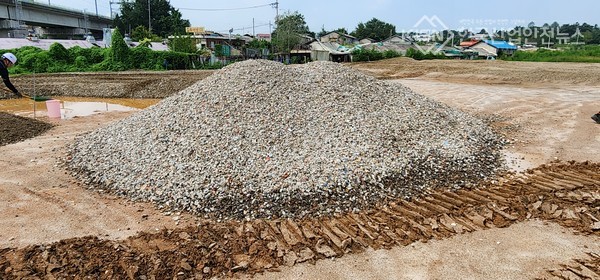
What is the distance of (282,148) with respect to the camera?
21.8ft

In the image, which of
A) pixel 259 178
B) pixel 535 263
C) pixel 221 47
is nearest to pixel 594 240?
pixel 535 263

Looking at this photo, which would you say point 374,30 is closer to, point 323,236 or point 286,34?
point 286,34

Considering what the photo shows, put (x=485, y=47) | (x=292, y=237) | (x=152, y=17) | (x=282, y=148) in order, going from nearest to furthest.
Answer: (x=292, y=237), (x=282, y=148), (x=485, y=47), (x=152, y=17)

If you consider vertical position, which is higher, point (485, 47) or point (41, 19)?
point (41, 19)

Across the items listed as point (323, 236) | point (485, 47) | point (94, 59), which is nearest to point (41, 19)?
point (94, 59)

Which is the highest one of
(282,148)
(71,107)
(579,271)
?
(71,107)

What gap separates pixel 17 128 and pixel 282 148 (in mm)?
7819

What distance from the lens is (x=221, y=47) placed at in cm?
3553

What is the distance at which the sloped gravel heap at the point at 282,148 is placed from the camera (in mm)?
5715

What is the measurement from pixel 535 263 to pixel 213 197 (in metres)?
4.14

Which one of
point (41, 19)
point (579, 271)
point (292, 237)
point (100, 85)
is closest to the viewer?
point (579, 271)

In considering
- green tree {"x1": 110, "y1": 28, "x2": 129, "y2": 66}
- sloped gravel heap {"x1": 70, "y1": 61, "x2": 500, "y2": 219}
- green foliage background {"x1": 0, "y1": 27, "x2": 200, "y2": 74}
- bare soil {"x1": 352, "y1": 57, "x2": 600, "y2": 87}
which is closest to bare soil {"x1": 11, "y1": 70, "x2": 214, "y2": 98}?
green foliage background {"x1": 0, "y1": 27, "x2": 200, "y2": 74}

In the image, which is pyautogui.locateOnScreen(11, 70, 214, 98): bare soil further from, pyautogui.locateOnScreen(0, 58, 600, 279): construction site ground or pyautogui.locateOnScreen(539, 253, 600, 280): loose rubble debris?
pyautogui.locateOnScreen(539, 253, 600, 280): loose rubble debris

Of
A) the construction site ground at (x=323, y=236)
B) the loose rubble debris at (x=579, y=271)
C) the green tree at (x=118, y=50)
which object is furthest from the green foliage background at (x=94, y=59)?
the loose rubble debris at (x=579, y=271)
